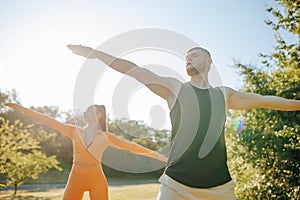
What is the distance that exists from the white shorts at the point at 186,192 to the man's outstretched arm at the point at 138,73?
573mm

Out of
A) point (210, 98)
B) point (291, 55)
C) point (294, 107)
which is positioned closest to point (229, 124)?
point (291, 55)

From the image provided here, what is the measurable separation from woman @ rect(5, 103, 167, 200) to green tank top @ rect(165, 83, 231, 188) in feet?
8.01

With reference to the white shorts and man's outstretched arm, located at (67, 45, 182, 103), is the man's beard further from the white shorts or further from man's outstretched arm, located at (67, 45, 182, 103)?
the white shorts

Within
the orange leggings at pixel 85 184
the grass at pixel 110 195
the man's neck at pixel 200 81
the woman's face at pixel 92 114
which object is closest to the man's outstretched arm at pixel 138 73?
the man's neck at pixel 200 81

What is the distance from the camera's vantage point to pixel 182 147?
7.88 ft

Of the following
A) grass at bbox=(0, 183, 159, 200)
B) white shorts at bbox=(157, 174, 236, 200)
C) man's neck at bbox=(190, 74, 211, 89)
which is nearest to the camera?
white shorts at bbox=(157, 174, 236, 200)

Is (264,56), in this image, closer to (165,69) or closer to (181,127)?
(165,69)

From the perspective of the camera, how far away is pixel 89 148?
482 centimetres

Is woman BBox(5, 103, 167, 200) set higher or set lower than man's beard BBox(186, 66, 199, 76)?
lower

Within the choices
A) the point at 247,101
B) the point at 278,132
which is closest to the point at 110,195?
the point at 278,132

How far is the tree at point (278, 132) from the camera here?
590 cm

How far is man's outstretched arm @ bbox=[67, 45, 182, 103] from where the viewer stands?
8.02 feet

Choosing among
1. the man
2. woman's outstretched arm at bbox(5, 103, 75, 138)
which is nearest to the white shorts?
the man

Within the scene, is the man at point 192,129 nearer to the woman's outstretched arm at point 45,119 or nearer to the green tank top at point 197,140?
the green tank top at point 197,140
